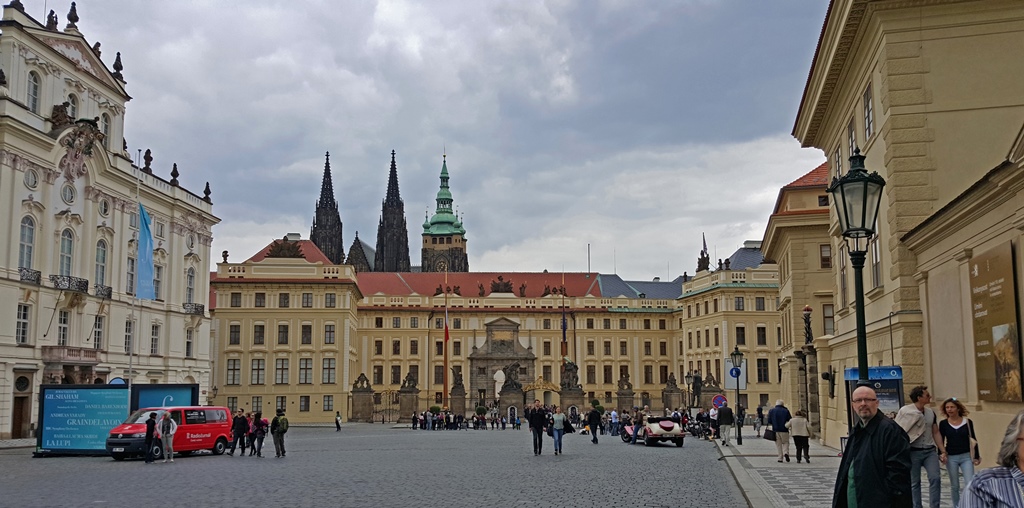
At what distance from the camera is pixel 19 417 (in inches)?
1559

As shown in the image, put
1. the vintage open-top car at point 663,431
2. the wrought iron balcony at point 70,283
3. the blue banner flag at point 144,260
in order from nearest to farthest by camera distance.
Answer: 1. the vintage open-top car at point 663,431
2. the wrought iron balcony at point 70,283
3. the blue banner flag at point 144,260

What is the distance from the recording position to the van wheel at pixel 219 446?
29422 millimetres

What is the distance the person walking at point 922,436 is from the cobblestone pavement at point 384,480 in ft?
11.6

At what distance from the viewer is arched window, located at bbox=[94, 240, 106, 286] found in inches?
1816

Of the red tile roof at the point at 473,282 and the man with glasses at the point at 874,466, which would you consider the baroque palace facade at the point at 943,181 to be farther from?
the red tile roof at the point at 473,282

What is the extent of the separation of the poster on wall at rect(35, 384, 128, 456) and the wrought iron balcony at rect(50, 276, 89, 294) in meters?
14.4

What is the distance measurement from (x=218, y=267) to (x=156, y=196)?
2826 centimetres

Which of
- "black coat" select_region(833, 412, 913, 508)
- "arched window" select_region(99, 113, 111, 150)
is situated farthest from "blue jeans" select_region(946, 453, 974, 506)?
"arched window" select_region(99, 113, 111, 150)

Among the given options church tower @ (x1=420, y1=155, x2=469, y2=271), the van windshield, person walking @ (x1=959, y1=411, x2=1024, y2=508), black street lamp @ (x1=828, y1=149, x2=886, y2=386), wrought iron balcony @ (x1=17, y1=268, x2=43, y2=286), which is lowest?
the van windshield

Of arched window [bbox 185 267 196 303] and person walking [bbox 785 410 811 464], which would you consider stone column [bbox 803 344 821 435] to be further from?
arched window [bbox 185 267 196 303]

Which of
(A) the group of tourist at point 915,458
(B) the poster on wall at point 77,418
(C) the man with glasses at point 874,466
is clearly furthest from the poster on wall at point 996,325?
(B) the poster on wall at point 77,418

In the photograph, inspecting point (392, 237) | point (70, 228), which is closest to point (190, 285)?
point (70, 228)

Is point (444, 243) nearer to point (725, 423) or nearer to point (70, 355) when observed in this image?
point (70, 355)

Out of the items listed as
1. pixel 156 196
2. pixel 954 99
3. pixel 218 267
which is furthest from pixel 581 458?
pixel 218 267
